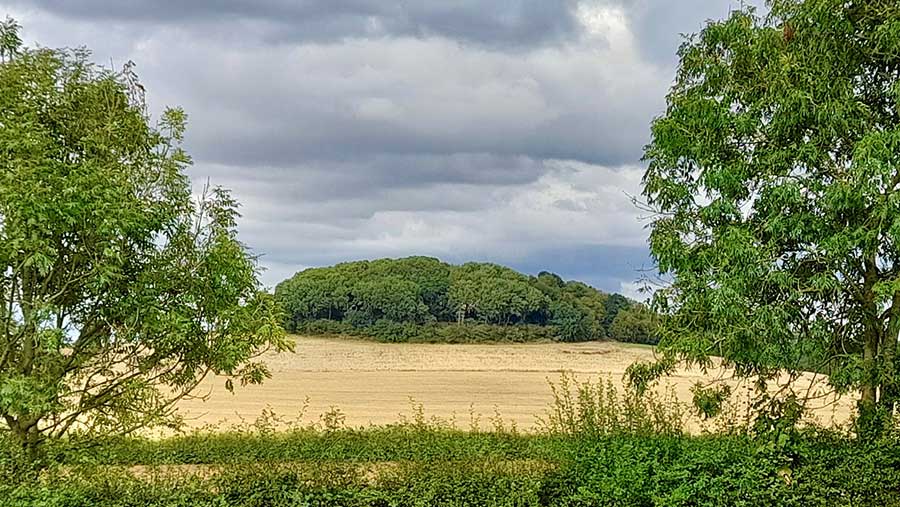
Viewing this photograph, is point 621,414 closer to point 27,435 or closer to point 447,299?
point 27,435

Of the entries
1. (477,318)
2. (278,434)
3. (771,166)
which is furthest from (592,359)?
(771,166)

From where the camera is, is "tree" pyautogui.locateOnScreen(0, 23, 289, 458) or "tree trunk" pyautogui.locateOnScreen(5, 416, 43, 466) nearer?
"tree" pyautogui.locateOnScreen(0, 23, 289, 458)

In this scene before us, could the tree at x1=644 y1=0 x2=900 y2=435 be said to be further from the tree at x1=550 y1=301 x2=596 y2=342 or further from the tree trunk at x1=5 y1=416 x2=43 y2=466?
the tree at x1=550 y1=301 x2=596 y2=342

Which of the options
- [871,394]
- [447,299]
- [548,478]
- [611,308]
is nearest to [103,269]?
[548,478]

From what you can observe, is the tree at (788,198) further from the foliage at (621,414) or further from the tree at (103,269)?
the tree at (103,269)

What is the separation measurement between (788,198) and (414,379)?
380 inches

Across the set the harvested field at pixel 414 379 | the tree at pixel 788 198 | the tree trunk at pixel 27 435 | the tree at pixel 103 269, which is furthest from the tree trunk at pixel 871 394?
the tree trunk at pixel 27 435

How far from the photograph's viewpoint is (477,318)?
13758 mm

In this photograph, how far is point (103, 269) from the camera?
5.64m

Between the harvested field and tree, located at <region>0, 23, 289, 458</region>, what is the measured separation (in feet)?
13.3

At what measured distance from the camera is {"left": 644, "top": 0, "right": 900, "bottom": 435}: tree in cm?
601

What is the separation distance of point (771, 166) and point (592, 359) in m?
7.53

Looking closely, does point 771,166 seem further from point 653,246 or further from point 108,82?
point 108,82

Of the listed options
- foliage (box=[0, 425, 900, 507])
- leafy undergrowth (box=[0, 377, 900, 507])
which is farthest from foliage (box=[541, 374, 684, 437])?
foliage (box=[0, 425, 900, 507])
